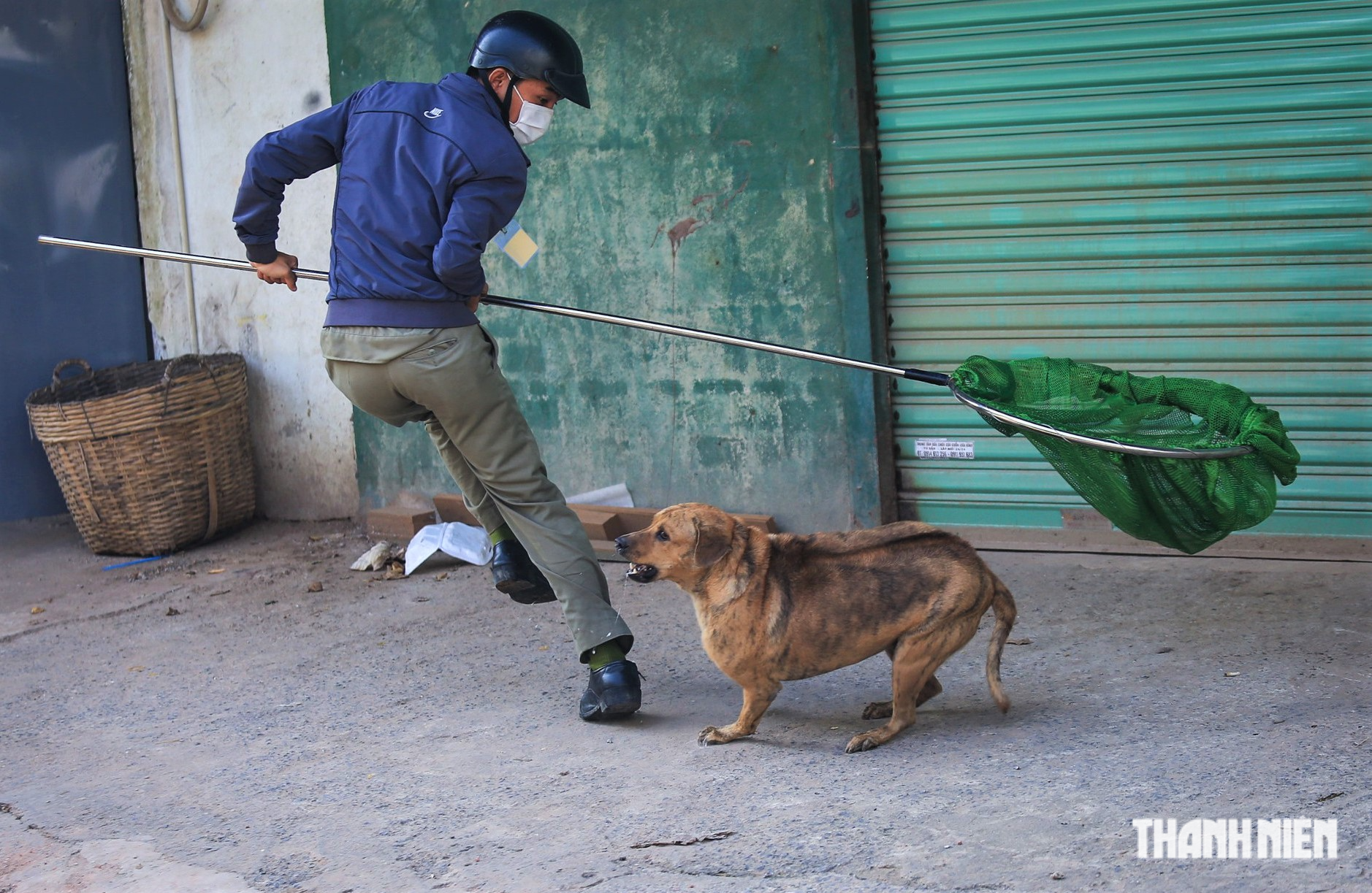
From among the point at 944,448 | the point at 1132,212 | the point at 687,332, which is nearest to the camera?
the point at 687,332

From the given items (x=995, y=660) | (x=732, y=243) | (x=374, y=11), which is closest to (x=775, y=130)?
(x=732, y=243)

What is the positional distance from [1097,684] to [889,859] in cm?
142

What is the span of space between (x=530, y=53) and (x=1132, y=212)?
275 centimetres

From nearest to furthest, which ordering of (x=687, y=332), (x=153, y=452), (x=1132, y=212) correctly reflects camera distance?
(x=687, y=332) → (x=1132, y=212) → (x=153, y=452)

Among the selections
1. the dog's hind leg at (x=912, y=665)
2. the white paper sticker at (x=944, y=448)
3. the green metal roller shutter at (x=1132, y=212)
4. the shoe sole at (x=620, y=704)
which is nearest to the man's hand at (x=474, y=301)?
the shoe sole at (x=620, y=704)

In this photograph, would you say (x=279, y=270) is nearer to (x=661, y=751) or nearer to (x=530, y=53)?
(x=530, y=53)

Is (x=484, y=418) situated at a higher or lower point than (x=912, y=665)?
higher

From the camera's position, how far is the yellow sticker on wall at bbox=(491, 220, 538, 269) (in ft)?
21.1

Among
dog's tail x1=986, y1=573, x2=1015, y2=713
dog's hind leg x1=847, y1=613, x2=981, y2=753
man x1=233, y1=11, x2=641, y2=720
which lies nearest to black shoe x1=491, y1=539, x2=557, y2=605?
man x1=233, y1=11, x2=641, y2=720

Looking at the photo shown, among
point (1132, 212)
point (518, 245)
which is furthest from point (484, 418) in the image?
point (1132, 212)

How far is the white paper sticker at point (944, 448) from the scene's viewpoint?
5.87 meters

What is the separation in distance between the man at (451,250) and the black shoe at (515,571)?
169mm

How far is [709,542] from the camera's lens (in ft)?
12.6

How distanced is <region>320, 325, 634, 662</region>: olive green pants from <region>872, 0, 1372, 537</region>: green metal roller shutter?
2.23 meters
